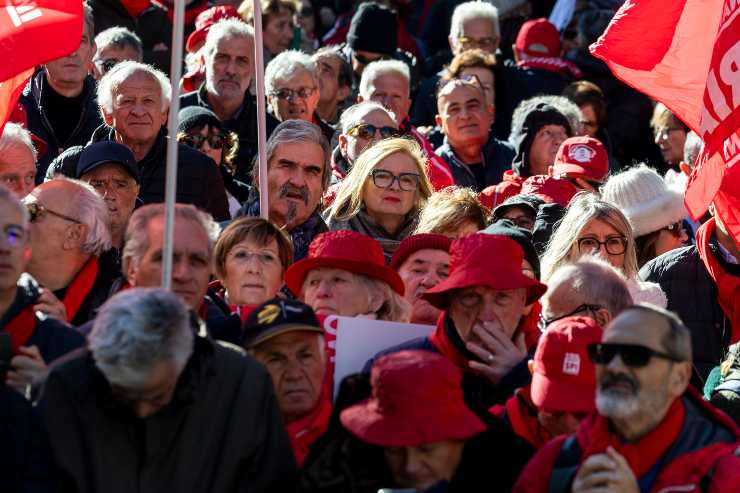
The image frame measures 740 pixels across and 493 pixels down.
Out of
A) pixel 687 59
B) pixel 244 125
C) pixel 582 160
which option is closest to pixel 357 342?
pixel 687 59

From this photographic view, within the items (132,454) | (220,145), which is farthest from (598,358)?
(220,145)

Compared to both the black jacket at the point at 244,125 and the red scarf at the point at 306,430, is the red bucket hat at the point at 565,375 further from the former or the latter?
the black jacket at the point at 244,125

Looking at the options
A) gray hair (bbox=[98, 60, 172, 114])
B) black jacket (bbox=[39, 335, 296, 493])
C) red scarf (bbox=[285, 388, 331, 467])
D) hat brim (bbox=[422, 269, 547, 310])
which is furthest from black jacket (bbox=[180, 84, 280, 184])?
black jacket (bbox=[39, 335, 296, 493])

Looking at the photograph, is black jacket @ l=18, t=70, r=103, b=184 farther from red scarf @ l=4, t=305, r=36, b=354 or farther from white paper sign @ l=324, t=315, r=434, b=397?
red scarf @ l=4, t=305, r=36, b=354

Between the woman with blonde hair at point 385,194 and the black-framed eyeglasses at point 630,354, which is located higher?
the woman with blonde hair at point 385,194

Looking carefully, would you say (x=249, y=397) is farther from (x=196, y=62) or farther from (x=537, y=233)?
(x=196, y=62)

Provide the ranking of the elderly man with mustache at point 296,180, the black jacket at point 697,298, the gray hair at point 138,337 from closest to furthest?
1. the gray hair at point 138,337
2. the elderly man with mustache at point 296,180
3. the black jacket at point 697,298

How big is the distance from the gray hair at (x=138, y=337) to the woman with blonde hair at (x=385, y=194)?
3.12 m

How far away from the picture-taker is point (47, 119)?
9773 millimetres

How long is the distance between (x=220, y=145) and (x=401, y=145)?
1.43 meters

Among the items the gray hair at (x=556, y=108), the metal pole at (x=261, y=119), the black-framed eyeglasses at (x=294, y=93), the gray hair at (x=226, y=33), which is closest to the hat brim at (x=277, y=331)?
the metal pole at (x=261, y=119)

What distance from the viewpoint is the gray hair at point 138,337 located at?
17.4 feet

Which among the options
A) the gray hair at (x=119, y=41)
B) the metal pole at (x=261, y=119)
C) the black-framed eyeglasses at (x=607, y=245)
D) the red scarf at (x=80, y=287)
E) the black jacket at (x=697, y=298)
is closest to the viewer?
the red scarf at (x=80, y=287)

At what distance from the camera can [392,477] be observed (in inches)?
220
